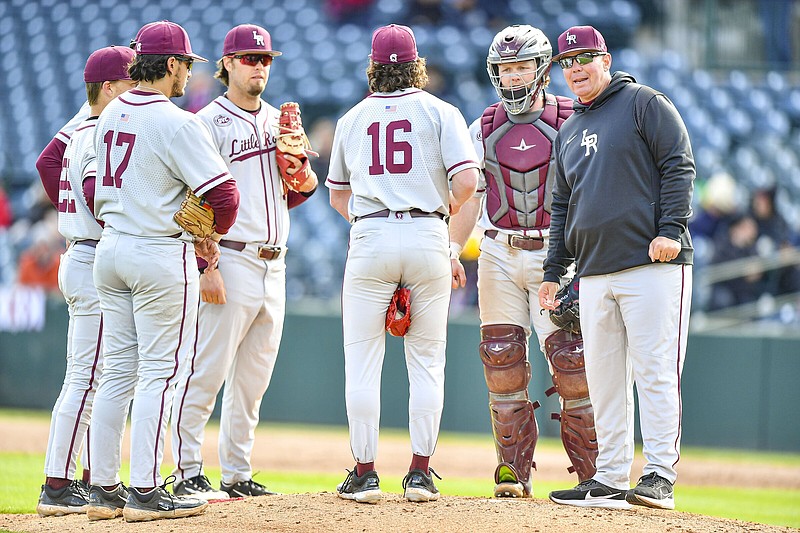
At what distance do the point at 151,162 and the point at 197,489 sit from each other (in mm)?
1872

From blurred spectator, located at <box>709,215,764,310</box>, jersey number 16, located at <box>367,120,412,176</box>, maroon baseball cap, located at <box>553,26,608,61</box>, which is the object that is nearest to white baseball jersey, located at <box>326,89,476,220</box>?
jersey number 16, located at <box>367,120,412,176</box>

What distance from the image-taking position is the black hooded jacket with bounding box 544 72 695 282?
5.00 metres

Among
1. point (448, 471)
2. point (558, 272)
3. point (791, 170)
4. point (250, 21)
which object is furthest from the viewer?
point (250, 21)

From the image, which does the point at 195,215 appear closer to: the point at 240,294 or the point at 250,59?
the point at 240,294

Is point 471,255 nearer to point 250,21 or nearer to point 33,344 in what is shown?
point 33,344

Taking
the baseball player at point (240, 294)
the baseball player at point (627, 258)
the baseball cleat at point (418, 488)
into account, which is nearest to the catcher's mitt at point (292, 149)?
the baseball player at point (240, 294)

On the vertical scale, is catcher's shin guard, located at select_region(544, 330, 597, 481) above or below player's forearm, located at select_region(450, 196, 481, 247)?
below

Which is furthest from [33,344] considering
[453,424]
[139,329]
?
[139,329]

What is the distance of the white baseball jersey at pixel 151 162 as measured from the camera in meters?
4.92

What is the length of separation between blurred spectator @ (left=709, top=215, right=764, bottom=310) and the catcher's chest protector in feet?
23.5

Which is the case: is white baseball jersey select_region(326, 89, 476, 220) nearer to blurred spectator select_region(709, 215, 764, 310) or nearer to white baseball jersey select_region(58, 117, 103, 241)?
white baseball jersey select_region(58, 117, 103, 241)

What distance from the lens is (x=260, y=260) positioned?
234 inches

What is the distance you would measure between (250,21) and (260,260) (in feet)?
44.3

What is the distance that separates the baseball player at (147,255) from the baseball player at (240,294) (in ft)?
2.41
